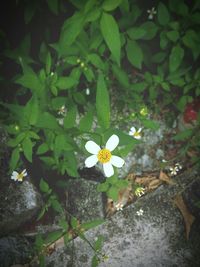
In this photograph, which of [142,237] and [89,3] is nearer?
[89,3]

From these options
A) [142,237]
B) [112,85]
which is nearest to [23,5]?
[112,85]

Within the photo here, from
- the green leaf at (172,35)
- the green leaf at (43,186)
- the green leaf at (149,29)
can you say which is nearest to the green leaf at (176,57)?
the green leaf at (172,35)

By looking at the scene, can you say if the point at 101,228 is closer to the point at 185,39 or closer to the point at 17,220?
the point at 17,220

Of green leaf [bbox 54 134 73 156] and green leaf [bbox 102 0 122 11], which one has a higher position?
green leaf [bbox 102 0 122 11]

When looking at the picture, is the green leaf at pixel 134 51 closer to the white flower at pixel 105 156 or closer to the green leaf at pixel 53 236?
the white flower at pixel 105 156

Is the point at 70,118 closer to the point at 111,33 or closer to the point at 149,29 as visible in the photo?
the point at 111,33

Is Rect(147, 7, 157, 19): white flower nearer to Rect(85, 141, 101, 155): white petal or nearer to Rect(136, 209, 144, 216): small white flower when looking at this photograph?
Rect(85, 141, 101, 155): white petal

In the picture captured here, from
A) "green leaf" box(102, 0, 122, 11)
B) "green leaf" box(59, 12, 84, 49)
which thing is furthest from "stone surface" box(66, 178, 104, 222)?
"green leaf" box(102, 0, 122, 11)
